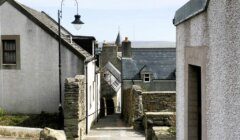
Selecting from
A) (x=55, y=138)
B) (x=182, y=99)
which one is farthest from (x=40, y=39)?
(x=182, y=99)

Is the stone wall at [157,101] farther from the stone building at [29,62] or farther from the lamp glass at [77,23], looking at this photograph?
the lamp glass at [77,23]

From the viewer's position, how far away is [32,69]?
19359 mm

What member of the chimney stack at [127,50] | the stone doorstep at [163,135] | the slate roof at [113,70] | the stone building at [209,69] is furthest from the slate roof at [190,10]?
the slate roof at [113,70]

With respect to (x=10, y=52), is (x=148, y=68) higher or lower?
lower

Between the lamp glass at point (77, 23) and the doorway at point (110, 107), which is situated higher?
the lamp glass at point (77, 23)

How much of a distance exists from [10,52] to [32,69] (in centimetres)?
136

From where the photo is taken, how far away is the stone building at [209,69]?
4.10 metres

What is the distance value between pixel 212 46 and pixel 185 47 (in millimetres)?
1823

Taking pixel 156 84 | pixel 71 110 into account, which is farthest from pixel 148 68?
pixel 71 110

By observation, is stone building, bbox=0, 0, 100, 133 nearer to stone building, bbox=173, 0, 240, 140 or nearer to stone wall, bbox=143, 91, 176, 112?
stone wall, bbox=143, 91, 176, 112

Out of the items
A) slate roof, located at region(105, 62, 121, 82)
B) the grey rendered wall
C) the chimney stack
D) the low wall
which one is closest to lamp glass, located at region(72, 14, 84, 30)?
the low wall

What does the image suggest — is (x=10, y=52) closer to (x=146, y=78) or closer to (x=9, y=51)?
(x=9, y=51)

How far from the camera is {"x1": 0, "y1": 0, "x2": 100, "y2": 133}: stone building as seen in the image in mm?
19062

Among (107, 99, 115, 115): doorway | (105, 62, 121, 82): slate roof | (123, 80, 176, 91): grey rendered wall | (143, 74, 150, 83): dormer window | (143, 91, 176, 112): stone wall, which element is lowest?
(107, 99, 115, 115): doorway
